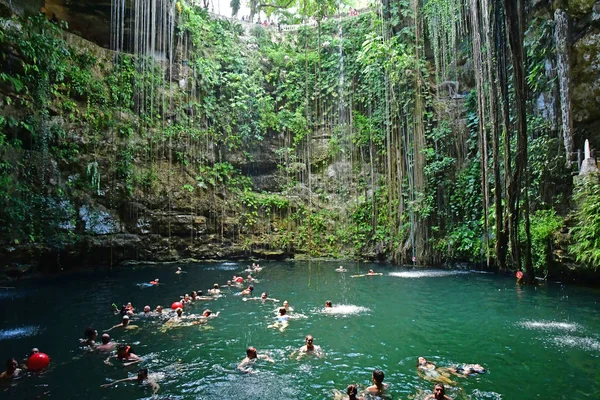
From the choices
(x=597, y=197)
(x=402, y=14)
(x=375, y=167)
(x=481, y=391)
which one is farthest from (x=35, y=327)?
(x=402, y=14)

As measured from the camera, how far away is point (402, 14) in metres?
17.2

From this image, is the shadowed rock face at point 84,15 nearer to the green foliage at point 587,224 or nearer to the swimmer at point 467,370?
the swimmer at point 467,370

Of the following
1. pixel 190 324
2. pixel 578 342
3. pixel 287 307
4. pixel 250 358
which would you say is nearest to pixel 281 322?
pixel 287 307

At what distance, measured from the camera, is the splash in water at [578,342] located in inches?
233

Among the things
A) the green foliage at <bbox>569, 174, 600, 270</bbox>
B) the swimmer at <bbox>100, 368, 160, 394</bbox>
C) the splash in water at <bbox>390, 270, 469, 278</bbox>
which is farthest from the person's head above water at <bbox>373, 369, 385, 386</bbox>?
the splash in water at <bbox>390, 270, 469, 278</bbox>

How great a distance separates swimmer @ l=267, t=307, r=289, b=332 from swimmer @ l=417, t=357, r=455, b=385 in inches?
114

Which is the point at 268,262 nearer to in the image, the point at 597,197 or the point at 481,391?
the point at 597,197

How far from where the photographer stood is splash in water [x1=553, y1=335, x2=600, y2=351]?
19.4 ft

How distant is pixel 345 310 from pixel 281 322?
5.57ft

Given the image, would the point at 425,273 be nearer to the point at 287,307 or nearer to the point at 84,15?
the point at 287,307

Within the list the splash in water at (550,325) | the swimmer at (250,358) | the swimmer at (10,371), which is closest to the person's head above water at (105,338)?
the swimmer at (10,371)

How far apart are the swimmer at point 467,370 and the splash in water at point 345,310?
342cm

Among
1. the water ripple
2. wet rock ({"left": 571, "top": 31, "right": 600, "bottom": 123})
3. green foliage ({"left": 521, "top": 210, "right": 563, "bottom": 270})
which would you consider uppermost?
wet rock ({"left": 571, "top": 31, "right": 600, "bottom": 123})

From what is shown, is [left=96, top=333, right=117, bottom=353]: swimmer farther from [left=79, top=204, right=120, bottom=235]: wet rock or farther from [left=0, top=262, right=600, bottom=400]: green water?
A: [left=79, top=204, right=120, bottom=235]: wet rock
